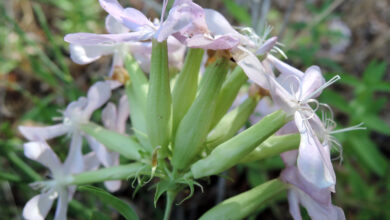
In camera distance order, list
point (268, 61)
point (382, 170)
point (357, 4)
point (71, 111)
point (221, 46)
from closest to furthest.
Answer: point (221, 46) < point (268, 61) < point (71, 111) < point (382, 170) < point (357, 4)

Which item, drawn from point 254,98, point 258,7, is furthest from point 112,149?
point 258,7

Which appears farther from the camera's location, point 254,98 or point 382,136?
point 382,136

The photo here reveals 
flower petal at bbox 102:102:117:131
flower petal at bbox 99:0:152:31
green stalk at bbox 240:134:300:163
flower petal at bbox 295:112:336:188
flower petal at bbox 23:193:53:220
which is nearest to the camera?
flower petal at bbox 295:112:336:188

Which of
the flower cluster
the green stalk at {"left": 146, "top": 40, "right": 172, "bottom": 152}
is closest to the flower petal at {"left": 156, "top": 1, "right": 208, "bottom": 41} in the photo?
the flower cluster

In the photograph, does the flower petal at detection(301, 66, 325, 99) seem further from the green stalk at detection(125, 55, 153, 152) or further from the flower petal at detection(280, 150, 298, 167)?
the green stalk at detection(125, 55, 153, 152)

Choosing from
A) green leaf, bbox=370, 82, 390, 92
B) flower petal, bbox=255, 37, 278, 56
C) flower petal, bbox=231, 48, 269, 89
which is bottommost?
flower petal, bbox=231, 48, 269, 89

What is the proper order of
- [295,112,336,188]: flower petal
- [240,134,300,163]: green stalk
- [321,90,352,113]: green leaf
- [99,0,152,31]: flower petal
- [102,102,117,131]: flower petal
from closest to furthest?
[295,112,336,188]: flower petal → [99,0,152,31]: flower petal → [240,134,300,163]: green stalk → [102,102,117,131]: flower petal → [321,90,352,113]: green leaf

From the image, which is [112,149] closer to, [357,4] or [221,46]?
[221,46]
